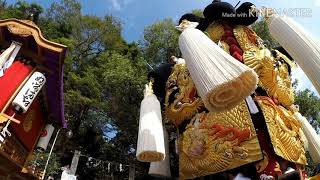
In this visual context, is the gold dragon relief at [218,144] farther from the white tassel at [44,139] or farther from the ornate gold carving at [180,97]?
the white tassel at [44,139]

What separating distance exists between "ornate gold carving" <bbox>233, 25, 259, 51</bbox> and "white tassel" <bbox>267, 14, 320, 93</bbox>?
679 millimetres

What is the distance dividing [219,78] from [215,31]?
90.0 inches

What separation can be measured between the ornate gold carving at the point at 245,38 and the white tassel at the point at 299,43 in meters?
0.68

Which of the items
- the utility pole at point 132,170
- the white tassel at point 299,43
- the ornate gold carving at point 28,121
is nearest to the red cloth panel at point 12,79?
the ornate gold carving at point 28,121

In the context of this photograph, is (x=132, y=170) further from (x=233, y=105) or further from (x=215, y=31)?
(x=233, y=105)

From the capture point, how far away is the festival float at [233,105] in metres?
4.51

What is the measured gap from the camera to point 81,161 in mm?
16156

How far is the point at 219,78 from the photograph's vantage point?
4309 mm

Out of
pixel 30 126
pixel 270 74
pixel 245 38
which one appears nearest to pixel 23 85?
pixel 30 126

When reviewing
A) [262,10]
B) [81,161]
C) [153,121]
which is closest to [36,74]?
[153,121]

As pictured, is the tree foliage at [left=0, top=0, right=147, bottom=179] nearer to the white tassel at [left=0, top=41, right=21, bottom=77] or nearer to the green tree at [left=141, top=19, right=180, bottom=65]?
the green tree at [left=141, top=19, right=180, bottom=65]

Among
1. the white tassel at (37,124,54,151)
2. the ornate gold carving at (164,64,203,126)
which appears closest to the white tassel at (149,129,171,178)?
the ornate gold carving at (164,64,203,126)

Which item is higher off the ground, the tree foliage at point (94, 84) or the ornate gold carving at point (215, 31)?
the tree foliage at point (94, 84)

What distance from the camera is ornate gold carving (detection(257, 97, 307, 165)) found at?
5.21 m
